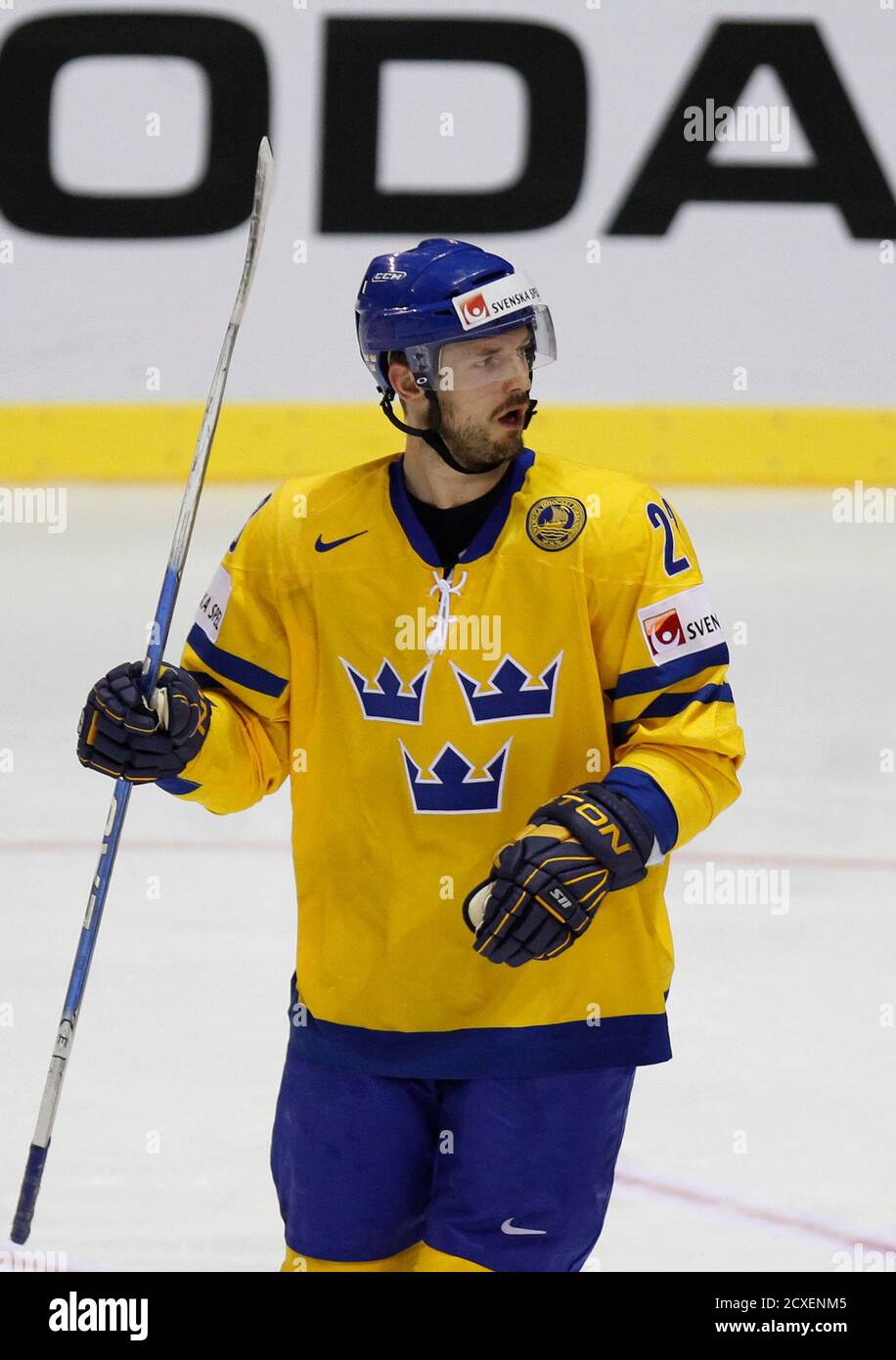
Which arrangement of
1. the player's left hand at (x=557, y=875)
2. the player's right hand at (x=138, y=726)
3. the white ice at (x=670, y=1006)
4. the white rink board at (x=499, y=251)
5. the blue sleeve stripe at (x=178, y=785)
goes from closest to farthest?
the player's left hand at (x=557, y=875) → the player's right hand at (x=138, y=726) → the blue sleeve stripe at (x=178, y=785) → the white ice at (x=670, y=1006) → the white rink board at (x=499, y=251)

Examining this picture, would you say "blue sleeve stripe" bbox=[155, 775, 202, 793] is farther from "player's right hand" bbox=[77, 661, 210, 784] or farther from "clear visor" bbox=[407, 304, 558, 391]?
"clear visor" bbox=[407, 304, 558, 391]

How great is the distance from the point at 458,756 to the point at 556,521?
0.28m

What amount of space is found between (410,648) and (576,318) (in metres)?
6.80

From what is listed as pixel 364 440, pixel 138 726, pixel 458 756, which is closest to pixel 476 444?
pixel 458 756

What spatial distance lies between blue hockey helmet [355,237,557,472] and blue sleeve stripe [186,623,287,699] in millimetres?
327

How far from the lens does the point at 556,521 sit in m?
2.30

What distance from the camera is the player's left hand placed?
2121 millimetres

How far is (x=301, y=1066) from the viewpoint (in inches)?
94.0

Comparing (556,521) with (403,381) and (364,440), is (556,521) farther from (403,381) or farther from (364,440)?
(364,440)

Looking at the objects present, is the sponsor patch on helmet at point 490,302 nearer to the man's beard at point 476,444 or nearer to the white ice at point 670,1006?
the man's beard at point 476,444

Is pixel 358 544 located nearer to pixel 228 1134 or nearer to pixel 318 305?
pixel 228 1134

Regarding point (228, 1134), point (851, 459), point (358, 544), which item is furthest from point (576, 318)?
point (358, 544)

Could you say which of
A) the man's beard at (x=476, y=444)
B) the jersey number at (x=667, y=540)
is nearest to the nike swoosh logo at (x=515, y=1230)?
the jersey number at (x=667, y=540)

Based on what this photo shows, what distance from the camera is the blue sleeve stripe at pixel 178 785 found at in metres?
2.37
